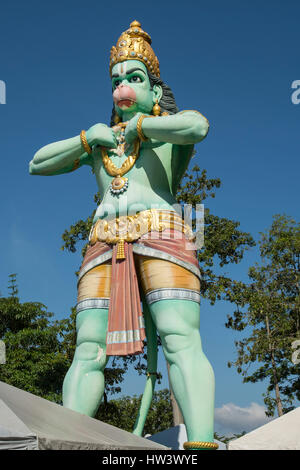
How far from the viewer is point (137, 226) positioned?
4883 mm

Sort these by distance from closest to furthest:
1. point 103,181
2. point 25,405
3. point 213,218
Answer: point 25,405
point 103,181
point 213,218

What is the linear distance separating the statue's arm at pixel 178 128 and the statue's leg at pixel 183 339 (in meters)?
1.06

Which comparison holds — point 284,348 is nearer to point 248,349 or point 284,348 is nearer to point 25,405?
point 248,349

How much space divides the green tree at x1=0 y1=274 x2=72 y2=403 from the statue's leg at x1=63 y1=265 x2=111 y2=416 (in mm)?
8341

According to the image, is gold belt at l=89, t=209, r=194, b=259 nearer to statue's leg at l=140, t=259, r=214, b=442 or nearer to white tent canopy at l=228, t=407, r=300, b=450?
statue's leg at l=140, t=259, r=214, b=442

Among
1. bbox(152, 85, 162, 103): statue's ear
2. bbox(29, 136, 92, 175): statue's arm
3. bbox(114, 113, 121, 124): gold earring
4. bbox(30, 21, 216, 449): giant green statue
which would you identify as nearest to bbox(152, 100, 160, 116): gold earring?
bbox(30, 21, 216, 449): giant green statue

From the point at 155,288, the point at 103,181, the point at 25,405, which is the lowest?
the point at 25,405

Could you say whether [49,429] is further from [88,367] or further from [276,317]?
[276,317]

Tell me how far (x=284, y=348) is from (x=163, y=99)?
34.5ft

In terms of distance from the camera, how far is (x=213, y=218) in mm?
12664

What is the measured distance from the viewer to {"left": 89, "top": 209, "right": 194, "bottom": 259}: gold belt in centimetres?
485

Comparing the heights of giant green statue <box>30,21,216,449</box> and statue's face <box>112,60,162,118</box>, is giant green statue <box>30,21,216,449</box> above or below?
below

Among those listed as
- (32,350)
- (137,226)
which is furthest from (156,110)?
(32,350)
